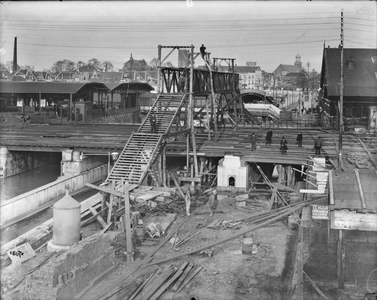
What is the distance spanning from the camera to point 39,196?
113 ft

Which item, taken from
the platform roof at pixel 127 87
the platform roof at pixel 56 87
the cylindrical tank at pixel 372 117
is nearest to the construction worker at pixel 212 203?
the cylindrical tank at pixel 372 117

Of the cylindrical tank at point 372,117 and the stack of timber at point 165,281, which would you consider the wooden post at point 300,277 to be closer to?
the stack of timber at point 165,281

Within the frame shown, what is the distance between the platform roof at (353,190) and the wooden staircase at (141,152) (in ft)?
40.3

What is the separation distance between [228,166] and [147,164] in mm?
6277

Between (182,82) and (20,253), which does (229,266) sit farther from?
(182,82)

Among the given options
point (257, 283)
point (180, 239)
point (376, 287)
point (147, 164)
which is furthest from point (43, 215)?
point (376, 287)

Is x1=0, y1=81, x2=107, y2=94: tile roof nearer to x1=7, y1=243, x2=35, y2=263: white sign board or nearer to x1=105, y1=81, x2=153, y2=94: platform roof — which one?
x1=105, y1=81, x2=153, y2=94: platform roof

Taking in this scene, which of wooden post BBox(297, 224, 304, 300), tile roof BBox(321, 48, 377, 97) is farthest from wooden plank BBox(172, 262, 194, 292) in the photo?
tile roof BBox(321, 48, 377, 97)

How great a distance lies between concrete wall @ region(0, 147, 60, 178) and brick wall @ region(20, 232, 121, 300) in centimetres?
2581

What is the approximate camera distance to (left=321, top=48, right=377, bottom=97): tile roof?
5694 centimetres

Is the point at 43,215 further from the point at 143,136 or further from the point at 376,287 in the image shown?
the point at 376,287

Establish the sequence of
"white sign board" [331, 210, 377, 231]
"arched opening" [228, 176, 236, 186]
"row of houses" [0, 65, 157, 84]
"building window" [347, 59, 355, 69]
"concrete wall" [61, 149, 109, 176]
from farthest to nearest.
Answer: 1. "row of houses" [0, 65, 157, 84]
2. "building window" [347, 59, 355, 69]
3. "concrete wall" [61, 149, 109, 176]
4. "arched opening" [228, 176, 236, 186]
5. "white sign board" [331, 210, 377, 231]

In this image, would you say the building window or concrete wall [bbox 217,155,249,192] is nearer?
concrete wall [bbox 217,155,249,192]

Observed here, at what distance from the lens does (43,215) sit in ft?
108
